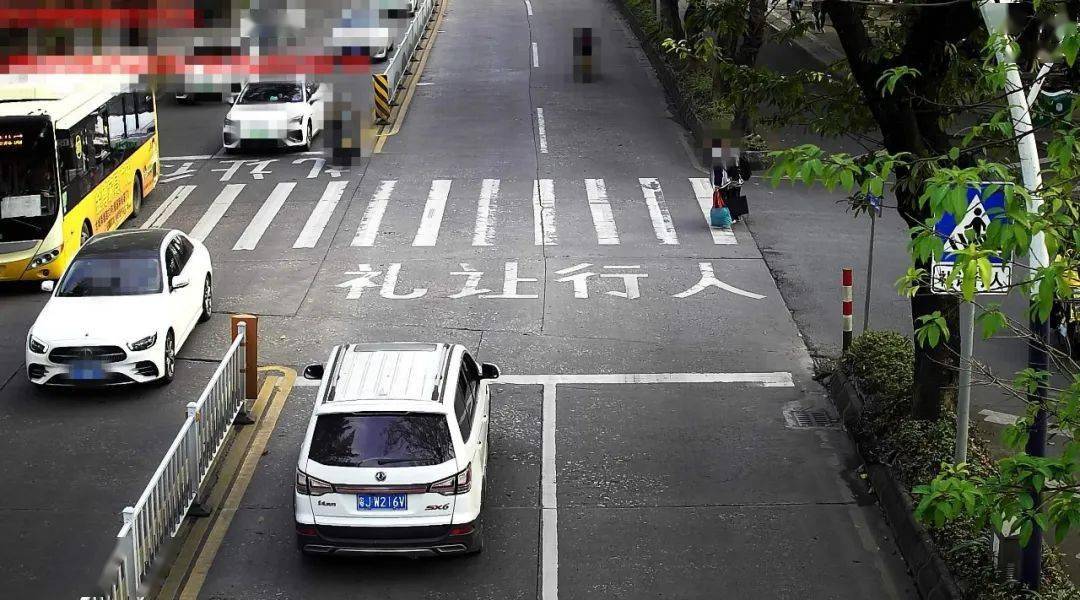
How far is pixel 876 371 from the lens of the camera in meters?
14.2

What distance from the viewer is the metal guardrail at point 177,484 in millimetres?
9430

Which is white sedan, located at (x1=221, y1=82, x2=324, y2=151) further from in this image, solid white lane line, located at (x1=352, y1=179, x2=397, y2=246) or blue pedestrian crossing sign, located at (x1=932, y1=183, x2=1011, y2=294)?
blue pedestrian crossing sign, located at (x1=932, y1=183, x2=1011, y2=294)

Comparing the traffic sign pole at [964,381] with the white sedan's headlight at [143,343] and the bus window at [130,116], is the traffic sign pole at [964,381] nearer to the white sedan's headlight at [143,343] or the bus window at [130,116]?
the white sedan's headlight at [143,343]

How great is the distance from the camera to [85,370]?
1495 cm

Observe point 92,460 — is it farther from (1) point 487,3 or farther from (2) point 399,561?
(1) point 487,3

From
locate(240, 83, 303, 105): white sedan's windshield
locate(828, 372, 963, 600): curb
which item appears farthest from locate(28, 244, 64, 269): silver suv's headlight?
locate(828, 372, 963, 600): curb

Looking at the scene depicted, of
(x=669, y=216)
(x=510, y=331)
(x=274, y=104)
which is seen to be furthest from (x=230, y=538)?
(x=274, y=104)

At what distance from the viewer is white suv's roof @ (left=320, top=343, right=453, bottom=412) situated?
36.0 ft

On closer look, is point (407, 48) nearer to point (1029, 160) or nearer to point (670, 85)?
point (670, 85)

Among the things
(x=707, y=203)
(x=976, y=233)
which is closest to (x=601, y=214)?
(x=707, y=203)

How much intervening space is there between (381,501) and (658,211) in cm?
1381

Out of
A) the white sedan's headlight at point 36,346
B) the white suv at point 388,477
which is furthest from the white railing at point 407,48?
the white suv at point 388,477

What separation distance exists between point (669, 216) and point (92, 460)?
1260cm

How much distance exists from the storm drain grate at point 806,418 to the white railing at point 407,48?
20.4m
